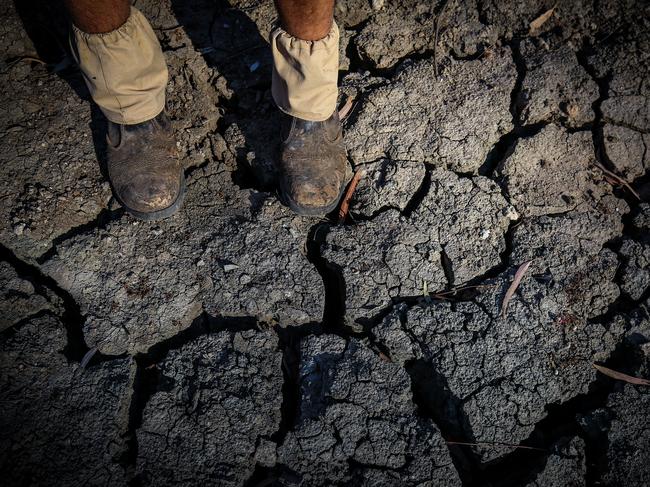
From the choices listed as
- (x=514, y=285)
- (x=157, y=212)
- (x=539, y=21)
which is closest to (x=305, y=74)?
(x=157, y=212)

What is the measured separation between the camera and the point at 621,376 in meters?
1.88

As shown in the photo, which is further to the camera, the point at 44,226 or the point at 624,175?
the point at 624,175

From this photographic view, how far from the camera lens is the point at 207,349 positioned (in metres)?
1.85

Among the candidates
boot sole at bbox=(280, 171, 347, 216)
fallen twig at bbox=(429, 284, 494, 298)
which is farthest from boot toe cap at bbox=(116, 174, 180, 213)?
fallen twig at bbox=(429, 284, 494, 298)

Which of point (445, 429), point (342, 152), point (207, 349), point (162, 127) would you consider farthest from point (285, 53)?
point (445, 429)

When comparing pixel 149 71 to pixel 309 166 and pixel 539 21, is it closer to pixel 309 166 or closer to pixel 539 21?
Answer: pixel 309 166

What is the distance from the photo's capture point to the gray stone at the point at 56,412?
164cm

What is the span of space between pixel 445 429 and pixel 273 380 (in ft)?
2.35

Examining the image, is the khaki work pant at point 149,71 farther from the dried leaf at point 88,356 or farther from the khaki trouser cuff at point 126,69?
the dried leaf at point 88,356

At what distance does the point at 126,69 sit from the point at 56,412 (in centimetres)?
137


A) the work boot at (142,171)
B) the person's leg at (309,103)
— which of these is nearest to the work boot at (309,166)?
the person's leg at (309,103)

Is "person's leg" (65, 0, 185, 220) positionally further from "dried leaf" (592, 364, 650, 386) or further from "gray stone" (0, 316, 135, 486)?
"dried leaf" (592, 364, 650, 386)

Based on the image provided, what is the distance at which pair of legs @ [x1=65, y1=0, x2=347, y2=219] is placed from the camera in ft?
5.67

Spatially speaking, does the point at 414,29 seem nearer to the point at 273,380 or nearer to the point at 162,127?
the point at 162,127
